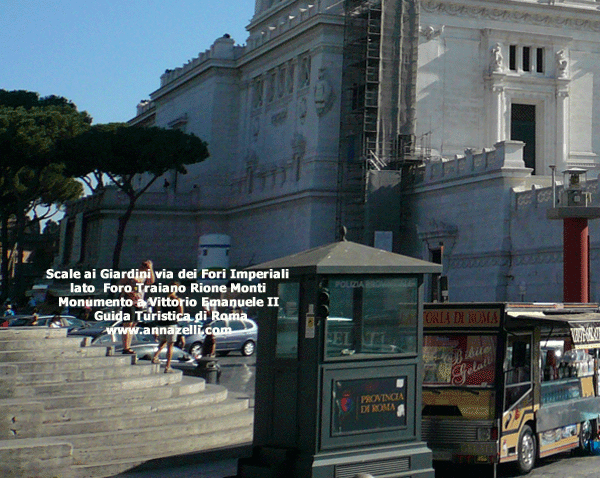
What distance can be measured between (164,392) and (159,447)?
6.25 ft

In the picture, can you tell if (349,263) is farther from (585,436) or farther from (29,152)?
(29,152)

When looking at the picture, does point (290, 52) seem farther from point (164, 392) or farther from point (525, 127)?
point (164, 392)

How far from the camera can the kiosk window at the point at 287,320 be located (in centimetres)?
1066

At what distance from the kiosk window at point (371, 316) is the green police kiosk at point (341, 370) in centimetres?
1

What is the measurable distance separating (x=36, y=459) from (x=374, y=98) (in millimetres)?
35364

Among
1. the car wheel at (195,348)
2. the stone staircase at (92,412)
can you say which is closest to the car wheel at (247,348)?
the car wheel at (195,348)

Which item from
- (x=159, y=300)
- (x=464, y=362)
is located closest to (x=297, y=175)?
(x=159, y=300)

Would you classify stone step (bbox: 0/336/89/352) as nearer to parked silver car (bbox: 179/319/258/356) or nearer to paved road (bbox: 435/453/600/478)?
paved road (bbox: 435/453/600/478)

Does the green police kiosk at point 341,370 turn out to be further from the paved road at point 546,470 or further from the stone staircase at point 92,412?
the paved road at point 546,470

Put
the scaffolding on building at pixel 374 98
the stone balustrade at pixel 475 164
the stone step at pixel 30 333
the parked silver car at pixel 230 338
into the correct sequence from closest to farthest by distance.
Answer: the stone step at pixel 30 333 < the parked silver car at pixel 230 338 < the stone balustrade at pixel 475 164 < the scaffolding on building at pixel 374 98

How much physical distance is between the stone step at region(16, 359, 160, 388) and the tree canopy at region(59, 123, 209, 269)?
39249 mm

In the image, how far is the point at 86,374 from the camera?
1362 cm

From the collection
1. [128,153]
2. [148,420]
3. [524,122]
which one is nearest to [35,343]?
[148,420]

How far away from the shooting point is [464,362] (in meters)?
12.9
